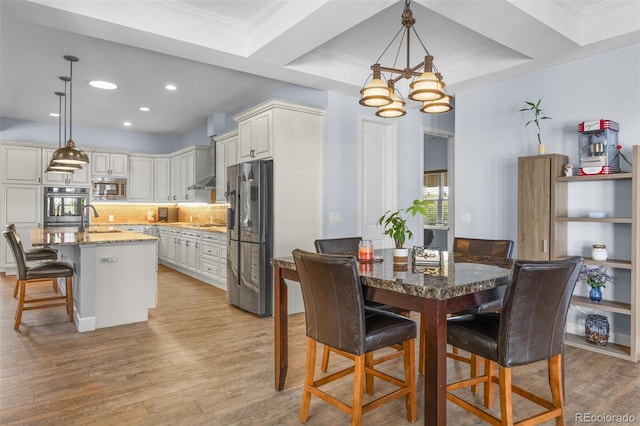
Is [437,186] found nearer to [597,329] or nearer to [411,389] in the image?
[597,329]

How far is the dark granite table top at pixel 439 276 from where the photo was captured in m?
1.72

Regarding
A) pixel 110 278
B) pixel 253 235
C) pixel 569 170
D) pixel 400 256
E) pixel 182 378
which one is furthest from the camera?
pixel 253 235

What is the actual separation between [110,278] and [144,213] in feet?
17.6

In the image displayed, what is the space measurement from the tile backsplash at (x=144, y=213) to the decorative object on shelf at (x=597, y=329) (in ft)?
19.7

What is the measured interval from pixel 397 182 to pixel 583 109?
7.66 feet

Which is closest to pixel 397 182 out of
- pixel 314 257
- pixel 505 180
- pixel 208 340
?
pixel 505 180

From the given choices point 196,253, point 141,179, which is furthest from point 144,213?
point 196,253

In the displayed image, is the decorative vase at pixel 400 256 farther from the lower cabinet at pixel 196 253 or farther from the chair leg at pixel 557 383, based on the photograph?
the lower cabinet at pixel 196 253

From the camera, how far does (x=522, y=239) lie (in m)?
3.80

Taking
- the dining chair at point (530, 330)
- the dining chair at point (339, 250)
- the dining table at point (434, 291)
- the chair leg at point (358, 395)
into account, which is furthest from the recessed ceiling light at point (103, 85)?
the dining chair at point (530, 330)

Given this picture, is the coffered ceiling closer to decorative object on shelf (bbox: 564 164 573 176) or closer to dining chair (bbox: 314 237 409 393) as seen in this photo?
decorative object on shelf (bbox: 564 164 573 176)

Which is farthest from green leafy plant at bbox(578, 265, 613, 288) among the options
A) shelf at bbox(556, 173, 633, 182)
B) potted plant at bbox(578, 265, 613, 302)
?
shelf at bbox(556, 173, 633, 182)

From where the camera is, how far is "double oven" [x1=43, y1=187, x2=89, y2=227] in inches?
285

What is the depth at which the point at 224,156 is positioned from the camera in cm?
607
